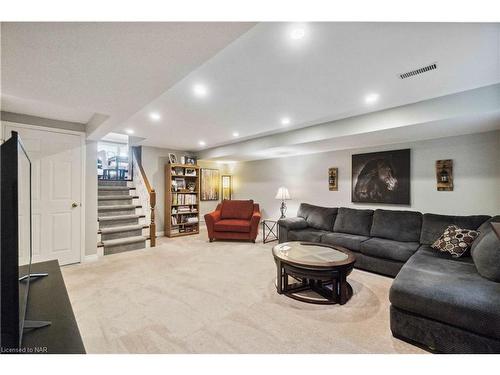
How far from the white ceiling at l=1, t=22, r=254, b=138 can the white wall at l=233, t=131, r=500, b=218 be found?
3.82 meters

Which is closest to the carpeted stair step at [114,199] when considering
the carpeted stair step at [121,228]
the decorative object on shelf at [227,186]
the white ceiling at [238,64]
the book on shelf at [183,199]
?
the carpeted stair step at [121,228]

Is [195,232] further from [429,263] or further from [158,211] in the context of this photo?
[429,263]

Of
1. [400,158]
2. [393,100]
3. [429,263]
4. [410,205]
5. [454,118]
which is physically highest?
[393,100]

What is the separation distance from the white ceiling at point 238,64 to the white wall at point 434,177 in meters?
1.37

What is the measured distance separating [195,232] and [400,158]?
16.0ft

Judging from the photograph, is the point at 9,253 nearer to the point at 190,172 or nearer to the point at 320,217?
the point at 320,217

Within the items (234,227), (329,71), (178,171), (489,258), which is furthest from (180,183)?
(489,258)

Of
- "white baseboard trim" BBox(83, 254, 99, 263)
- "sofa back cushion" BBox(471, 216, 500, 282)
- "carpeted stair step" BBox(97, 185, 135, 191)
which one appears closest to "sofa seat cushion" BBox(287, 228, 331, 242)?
"sofa back cushion" BBox(471, 216, 500, 282)

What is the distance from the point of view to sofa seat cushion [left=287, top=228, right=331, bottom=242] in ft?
12.6

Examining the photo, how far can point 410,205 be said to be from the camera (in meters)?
3.78

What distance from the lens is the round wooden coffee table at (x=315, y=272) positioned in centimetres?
228

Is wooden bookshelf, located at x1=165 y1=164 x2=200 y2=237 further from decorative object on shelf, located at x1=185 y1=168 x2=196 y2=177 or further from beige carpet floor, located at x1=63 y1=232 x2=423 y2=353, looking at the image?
beige carpet floor, located at x1=63 y1=232 x2=423 y2=353

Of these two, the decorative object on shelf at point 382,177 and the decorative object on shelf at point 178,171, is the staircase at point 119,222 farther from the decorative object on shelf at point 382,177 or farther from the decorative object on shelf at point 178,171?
the decorative object on shelf at point 382,177

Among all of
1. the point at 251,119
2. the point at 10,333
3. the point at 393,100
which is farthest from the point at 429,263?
the point at 10,333
